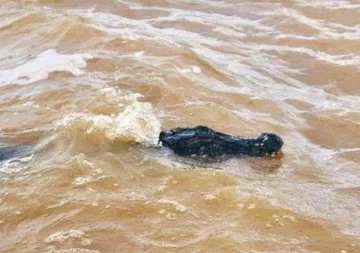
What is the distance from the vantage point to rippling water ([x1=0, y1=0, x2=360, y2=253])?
4.53 meters

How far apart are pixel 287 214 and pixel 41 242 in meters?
1.72

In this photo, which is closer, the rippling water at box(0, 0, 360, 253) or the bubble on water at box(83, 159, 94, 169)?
the rippling water at box(0, 0, 360, 253)

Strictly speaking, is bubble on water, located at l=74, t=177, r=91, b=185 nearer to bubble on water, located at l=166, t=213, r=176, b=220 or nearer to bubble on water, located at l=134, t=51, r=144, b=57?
bubble on water, located at l=166, t=213, r=176, b=220

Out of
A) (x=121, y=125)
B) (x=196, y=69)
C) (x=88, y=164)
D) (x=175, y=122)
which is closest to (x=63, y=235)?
(x=88, y=164)

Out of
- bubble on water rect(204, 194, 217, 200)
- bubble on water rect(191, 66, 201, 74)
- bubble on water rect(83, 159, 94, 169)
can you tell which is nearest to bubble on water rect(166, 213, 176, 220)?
bubble on water rect(204, 194, 217, 200)

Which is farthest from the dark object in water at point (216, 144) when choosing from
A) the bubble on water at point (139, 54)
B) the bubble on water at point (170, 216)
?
the bubble on water at point (139, 54)

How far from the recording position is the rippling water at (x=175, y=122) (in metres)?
4.53

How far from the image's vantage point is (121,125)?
6.11 m

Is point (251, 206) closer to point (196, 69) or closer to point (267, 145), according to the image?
point (267, 145)

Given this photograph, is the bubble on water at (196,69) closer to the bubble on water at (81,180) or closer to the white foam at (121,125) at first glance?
the white foam at (121,125)

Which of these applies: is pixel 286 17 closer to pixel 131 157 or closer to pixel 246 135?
pixel 246 135

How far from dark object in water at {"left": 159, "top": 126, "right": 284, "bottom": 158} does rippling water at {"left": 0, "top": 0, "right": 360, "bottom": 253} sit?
0.12 meters

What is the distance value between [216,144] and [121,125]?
3.24 ft

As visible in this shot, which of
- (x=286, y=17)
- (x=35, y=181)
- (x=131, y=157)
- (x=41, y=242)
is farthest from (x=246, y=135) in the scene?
(x=286, y=17)
